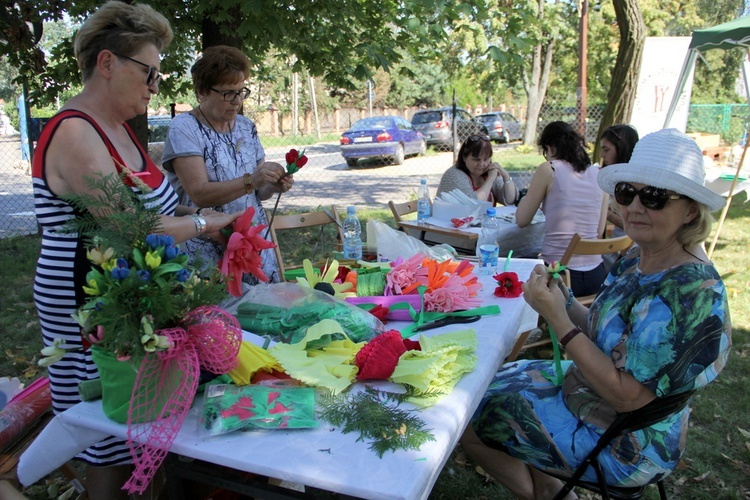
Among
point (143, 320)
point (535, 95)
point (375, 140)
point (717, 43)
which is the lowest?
point (375, 140)

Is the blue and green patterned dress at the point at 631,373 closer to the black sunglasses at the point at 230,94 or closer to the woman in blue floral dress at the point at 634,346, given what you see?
the woman in blue floral dress at the point at 634,346

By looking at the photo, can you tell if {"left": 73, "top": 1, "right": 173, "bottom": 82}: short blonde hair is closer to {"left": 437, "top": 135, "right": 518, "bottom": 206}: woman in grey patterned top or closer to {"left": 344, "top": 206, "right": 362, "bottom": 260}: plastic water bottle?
{"left": 344, "top": 206, "right": 362, "bottom": 260}: plastic water bottle

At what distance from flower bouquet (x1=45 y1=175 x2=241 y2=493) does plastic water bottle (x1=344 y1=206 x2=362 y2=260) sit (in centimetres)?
172

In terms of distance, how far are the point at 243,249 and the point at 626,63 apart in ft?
22.8

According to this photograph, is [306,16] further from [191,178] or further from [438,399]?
[438,399]

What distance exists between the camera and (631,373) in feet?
5.20

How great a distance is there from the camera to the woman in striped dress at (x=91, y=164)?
5.12 feet

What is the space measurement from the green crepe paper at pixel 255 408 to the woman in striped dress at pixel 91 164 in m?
0.46

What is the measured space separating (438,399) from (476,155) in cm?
351

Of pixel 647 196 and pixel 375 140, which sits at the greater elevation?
pixel 647 196

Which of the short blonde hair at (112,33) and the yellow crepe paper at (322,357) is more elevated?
the short blonde hair at (112,33)

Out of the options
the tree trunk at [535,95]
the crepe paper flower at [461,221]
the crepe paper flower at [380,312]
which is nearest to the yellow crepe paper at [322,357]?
the crepe paper flower at [380,312]

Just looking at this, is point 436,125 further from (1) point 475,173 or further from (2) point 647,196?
(2) point 647,196

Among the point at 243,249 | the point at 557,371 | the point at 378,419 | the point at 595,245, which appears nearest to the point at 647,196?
the point at 557,371
